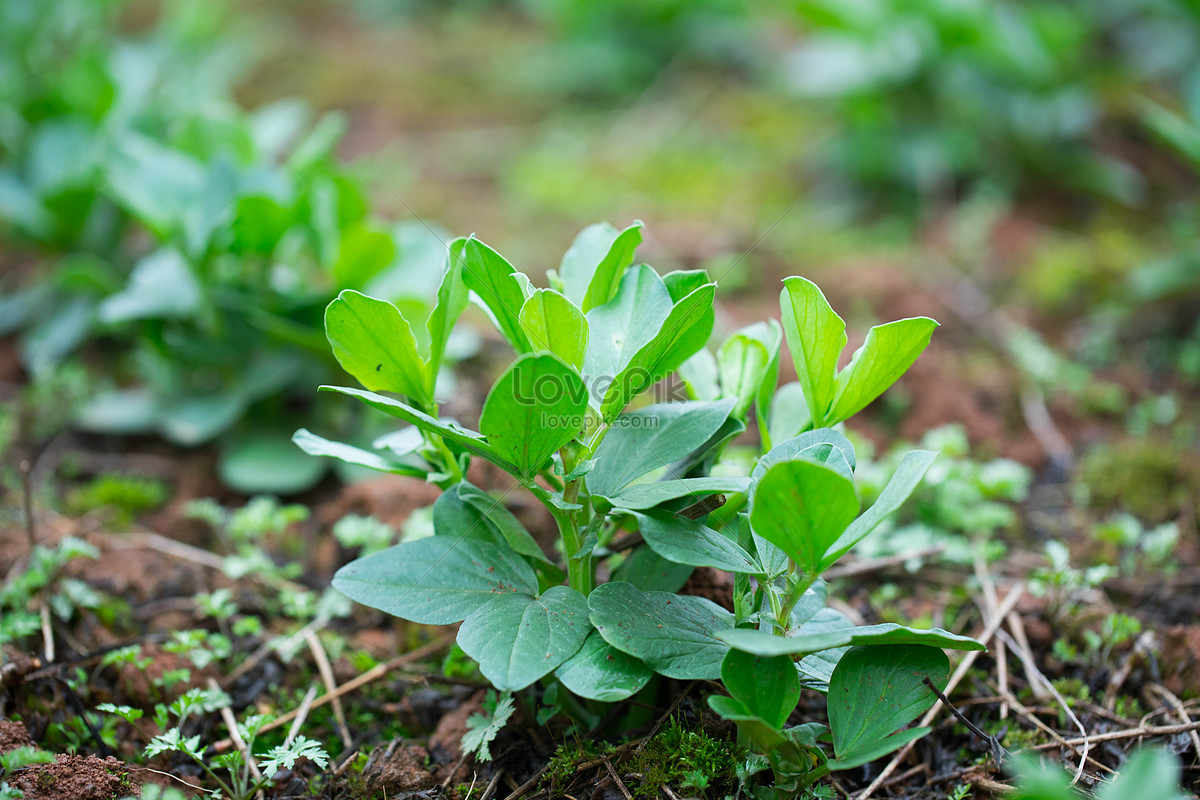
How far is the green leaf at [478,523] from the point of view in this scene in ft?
3.63

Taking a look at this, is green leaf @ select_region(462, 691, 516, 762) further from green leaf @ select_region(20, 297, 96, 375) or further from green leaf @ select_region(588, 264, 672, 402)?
green leaf @ select_region(20, 297, 96, 375)

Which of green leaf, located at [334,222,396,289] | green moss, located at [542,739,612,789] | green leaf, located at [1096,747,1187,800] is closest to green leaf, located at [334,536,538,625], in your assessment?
green moss, located at [542,739,612,789]

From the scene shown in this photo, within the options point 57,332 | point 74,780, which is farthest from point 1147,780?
point 57,332

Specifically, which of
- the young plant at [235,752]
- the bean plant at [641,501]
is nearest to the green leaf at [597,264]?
the bean plant at [641,501]

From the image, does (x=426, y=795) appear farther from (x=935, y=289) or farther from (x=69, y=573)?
(x=935, y=289)

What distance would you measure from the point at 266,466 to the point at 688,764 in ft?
4.25

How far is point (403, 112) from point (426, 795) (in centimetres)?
351

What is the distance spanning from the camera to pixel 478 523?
1.13 meters

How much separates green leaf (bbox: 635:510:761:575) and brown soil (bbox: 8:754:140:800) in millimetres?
784

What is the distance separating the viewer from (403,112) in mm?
3955

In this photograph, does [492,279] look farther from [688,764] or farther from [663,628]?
[688,764]

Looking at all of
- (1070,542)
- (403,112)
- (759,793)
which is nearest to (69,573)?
(759,793)

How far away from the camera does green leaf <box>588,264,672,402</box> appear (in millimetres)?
1014

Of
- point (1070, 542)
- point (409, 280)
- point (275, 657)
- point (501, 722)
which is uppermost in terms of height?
point (409, 280)
